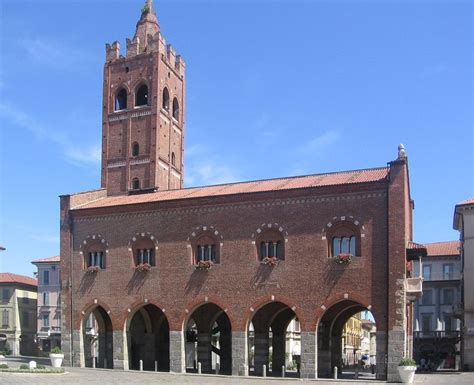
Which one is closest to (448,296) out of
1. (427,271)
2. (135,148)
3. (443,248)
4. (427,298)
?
(427,298)

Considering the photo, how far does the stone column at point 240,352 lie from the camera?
42.0 m

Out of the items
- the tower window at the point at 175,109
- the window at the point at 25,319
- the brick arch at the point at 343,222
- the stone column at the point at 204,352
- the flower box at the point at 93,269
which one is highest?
the tower window at the point at 175,109

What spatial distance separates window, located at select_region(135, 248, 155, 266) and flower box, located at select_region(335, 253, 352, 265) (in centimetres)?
1345

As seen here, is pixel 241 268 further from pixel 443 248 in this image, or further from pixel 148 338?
pixel 443 248

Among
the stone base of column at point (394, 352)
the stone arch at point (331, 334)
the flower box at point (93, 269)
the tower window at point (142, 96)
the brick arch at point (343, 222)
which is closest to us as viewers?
the stone base of column at point (394, 352)

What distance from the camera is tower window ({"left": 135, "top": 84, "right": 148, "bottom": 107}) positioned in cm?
6197

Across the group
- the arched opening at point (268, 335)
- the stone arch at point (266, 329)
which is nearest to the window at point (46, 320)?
the arched opening at point (268, 335)

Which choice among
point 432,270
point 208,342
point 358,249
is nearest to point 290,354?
point 432,270

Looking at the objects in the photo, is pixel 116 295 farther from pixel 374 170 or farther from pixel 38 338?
pixel 38 338

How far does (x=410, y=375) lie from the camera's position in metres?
37.0

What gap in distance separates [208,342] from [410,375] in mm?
16447

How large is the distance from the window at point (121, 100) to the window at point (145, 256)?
66.8 feet

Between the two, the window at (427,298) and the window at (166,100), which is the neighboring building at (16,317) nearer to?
the window at (166,100)

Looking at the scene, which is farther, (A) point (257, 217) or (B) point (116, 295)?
(B) point (116, 295)
